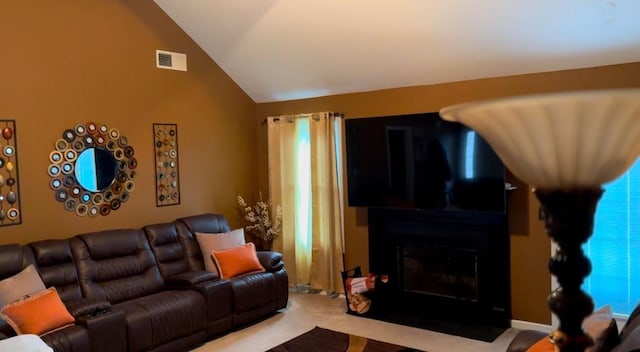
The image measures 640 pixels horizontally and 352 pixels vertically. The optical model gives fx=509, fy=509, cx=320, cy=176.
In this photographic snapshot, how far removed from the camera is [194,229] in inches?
211

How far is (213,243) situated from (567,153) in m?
4.64

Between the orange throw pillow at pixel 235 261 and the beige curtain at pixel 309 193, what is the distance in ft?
3.22

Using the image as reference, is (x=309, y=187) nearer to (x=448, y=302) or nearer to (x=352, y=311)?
(x=352, y=311)

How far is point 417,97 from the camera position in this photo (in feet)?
17.2

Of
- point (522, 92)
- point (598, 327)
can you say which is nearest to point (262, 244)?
point (522, 92)

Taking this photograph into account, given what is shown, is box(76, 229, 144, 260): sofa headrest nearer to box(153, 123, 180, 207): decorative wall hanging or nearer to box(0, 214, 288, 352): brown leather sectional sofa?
box(0, 214, 288, 352): brown leather sectional sofa

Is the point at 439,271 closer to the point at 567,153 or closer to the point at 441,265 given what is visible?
the point at 441,265

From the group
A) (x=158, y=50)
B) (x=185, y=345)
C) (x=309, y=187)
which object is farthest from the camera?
(x=309, y=187)

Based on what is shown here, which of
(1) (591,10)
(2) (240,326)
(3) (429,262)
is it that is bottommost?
(2) (240,326)

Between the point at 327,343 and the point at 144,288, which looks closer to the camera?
the point at 327,343

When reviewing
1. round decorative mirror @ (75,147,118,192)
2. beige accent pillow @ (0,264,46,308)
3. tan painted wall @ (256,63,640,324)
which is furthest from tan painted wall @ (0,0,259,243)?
tan painted wall @ (256,63,640,324)

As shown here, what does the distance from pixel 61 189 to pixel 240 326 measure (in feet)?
6.94

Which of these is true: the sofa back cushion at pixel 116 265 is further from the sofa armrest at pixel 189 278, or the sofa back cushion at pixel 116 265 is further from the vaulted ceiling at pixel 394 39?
the vaulted ceiling at pixel 394 39

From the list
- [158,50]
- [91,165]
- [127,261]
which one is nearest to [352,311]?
[127,261]
